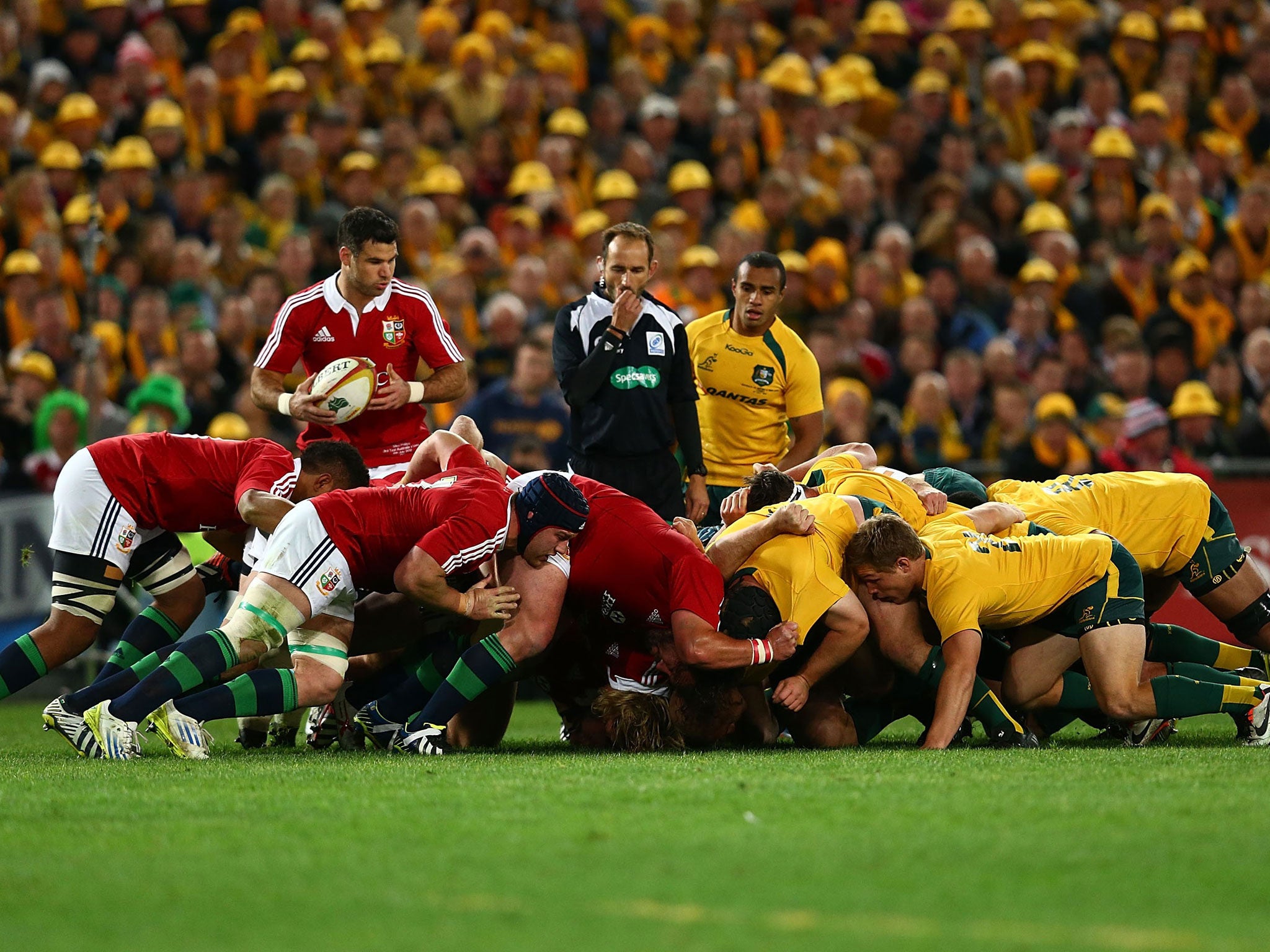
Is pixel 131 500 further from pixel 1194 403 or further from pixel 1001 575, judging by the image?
pixel 1194 403

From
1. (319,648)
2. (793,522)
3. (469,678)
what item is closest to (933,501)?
(793,522)

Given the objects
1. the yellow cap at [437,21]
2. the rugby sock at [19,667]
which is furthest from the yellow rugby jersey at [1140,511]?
the yellow cap at [437,21]

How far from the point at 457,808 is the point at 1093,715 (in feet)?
13.4

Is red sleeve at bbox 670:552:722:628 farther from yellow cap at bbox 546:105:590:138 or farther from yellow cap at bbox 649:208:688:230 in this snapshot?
yellow cap at bbox 546:105:590:138

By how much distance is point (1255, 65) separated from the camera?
1948cm

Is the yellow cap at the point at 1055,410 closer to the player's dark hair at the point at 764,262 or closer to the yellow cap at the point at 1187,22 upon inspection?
the player's dark hair at the point at 764,262

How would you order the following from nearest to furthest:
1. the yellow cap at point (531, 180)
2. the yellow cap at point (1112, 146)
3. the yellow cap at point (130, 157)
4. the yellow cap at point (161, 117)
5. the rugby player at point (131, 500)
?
the rugby player at point (131, 500), the yellow cap at point (130, 157), the yellow cap at point (161, 117), the yellow cap at point (531, 180), the yellow cap at point (1112, 146)

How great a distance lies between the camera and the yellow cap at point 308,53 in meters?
16.1

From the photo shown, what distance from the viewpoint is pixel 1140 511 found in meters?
9.19

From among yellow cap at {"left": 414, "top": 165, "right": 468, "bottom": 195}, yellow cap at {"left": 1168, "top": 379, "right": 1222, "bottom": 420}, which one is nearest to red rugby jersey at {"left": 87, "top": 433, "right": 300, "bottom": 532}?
yellow cap at {"left": 414, "top": 165, "right": 468, "bottom": 195}

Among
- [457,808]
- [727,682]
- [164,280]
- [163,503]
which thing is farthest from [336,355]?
[164,280]

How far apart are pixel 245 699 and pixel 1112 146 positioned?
1265cm

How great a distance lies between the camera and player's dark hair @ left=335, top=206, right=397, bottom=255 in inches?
354

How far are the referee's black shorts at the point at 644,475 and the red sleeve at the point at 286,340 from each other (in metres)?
1.82
